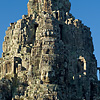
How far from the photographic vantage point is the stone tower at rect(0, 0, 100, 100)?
106062 mm

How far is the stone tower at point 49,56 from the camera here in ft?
348

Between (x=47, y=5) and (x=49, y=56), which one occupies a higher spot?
(x=47, y=5)

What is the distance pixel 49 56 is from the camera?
10744 centimetres

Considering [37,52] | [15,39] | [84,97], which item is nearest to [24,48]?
[15,39]

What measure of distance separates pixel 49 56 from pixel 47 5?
4713 cm

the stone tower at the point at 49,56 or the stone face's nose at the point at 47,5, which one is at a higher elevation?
the stone face's nose at the point at 47,5

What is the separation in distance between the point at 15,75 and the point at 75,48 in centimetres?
3123

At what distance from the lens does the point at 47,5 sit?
492ft

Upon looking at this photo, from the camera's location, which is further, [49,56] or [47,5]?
[47,5]

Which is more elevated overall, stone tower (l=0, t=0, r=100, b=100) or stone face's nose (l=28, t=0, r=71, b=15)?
stone face's nose (l=28, t=0, r=71, b=15)

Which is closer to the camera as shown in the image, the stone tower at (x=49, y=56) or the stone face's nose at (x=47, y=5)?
the stone tower at (x=49, y=56)

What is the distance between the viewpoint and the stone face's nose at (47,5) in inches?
5881

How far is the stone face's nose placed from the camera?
149375 millimetres

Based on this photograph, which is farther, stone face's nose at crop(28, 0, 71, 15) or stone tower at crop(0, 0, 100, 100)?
stone face's nose at crop(28, 0, 71, 15)
